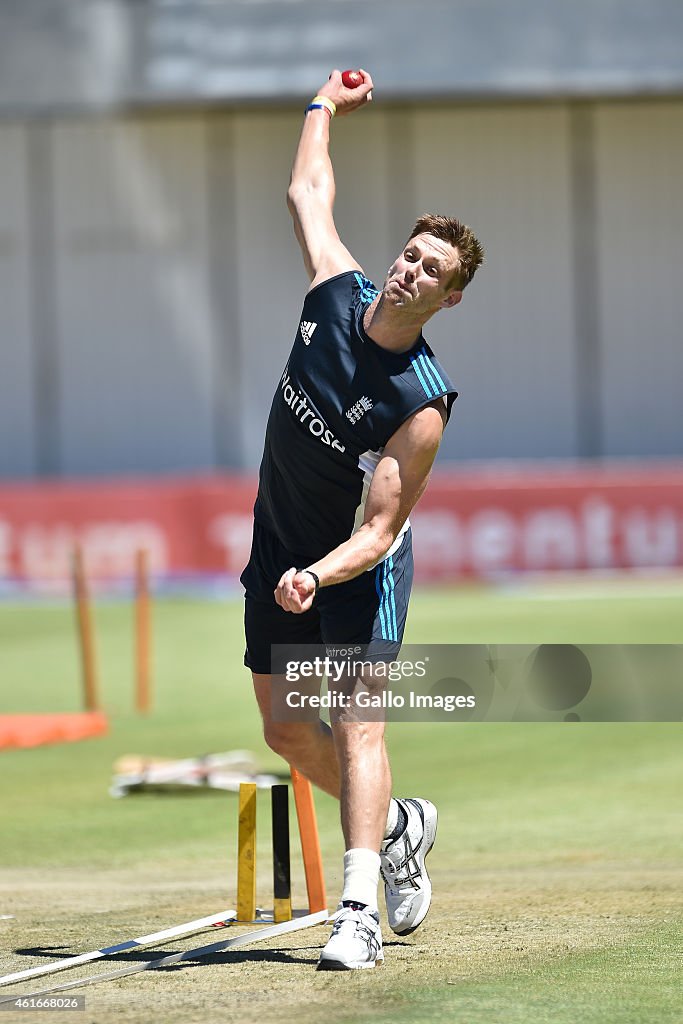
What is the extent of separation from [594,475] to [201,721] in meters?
11.1

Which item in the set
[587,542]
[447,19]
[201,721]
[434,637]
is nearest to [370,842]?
[201,721]

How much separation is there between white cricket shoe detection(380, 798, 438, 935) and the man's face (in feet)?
5.34

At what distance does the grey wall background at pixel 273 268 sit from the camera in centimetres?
2967

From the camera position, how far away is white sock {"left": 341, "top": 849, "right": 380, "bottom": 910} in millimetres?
4836

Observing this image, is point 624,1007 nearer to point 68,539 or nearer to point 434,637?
point 434,637

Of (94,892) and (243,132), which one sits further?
(243,132)

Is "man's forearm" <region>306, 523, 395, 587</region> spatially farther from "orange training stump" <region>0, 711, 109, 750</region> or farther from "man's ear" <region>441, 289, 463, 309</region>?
"orange training stump" <region>0, 711, 109, 750</region>

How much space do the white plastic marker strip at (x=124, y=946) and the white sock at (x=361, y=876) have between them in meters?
0.71

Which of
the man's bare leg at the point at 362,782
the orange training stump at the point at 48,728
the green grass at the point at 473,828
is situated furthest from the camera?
the orange training stump at the point at 48,728

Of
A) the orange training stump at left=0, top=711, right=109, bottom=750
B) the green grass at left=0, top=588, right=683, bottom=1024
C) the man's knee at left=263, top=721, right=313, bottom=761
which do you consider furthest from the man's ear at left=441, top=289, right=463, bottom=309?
the orange training stump at left=0, top=711, right=109, bottom=750

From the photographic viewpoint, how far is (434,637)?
15.0 m

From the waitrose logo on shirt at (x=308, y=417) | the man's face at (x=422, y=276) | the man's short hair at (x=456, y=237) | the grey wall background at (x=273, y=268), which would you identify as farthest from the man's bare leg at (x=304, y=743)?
the grey wall background at (x=273, y=268)

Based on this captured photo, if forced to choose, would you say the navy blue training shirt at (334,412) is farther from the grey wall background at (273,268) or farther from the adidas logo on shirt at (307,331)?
the grey wall background at (273,268)

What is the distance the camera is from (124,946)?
5.12 metres
